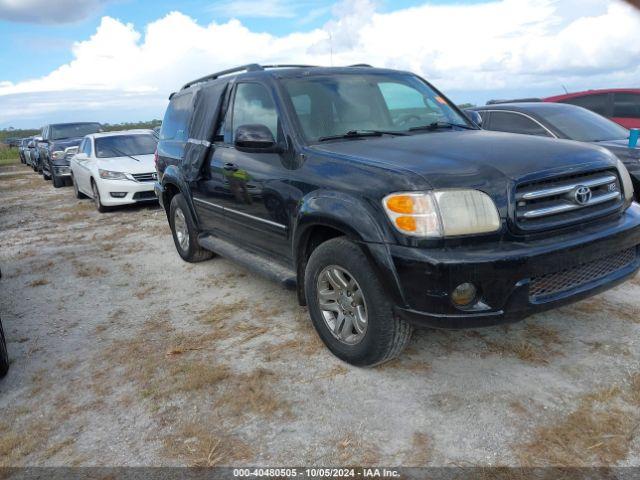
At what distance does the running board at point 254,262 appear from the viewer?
3.84 m

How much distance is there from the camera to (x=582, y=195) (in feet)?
9.80

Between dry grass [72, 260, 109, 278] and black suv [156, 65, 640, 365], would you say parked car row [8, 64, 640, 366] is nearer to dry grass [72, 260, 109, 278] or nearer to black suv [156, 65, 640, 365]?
black suv [156, 65, 640, 365]

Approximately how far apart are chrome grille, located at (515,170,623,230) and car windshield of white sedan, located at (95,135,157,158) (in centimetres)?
942

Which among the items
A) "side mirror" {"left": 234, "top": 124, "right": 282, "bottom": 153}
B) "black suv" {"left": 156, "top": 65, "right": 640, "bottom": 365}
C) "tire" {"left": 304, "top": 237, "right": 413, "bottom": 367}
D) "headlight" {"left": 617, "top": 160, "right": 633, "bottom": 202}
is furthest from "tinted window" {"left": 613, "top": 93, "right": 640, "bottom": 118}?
"tire" {"left": 304, "top": 237, "right": 413, "bottom": 367}

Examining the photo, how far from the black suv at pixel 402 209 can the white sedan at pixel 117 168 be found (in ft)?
19.8

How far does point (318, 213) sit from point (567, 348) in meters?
1.90

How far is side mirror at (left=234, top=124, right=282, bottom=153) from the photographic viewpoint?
3705 mm

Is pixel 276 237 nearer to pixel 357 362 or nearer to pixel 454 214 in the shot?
pixel 357 362

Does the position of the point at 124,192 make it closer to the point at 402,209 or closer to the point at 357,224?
the point at 357,224

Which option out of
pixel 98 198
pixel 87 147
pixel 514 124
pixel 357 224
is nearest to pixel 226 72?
pixel 357 224

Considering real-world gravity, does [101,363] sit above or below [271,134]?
below

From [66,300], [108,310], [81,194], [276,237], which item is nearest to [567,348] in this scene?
[276,237]

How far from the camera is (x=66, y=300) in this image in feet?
16.8

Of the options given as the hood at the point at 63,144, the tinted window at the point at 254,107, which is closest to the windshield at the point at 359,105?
the tinted window at the point at 254,107
